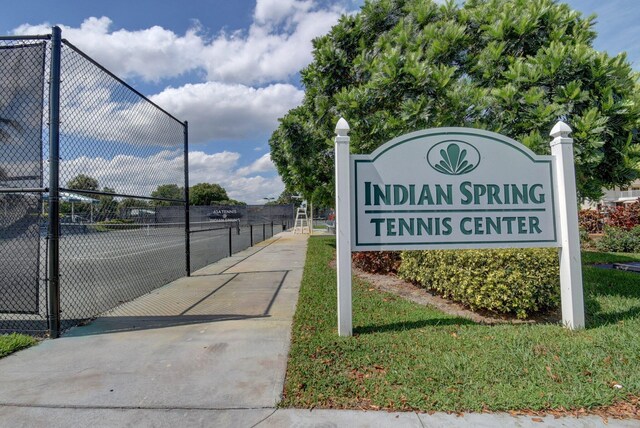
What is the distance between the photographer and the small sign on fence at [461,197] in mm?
4141

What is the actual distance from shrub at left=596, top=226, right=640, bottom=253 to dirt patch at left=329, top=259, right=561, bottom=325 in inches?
332

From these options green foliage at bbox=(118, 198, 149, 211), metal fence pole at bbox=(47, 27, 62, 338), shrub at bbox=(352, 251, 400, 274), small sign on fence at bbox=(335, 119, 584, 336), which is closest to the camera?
metal fence pole at bbox=(47, 27, 62, 338)

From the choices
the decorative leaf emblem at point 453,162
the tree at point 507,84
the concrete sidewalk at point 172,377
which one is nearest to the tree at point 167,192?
the concrete sidewalk at point 172,377

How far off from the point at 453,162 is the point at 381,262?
162 inches

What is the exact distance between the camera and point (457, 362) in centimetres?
324

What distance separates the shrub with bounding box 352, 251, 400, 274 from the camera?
312 inches

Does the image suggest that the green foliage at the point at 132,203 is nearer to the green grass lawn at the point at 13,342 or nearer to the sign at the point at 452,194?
the green grass lawn at the point at 13,342

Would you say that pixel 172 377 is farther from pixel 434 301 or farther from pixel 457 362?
pixel 434 301

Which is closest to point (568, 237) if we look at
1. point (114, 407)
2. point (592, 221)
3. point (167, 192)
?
point (114, 407)

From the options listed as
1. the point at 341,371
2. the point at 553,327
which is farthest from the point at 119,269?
the point at 553,327

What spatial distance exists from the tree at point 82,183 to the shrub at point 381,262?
5472mm

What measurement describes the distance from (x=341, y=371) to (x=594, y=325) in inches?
127

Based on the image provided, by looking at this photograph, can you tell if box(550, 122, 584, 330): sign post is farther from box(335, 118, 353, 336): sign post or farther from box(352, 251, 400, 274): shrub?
box(352, 251, 400, 274): shrub

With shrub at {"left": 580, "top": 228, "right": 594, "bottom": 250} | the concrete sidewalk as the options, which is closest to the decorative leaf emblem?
the concrete sidewalk
